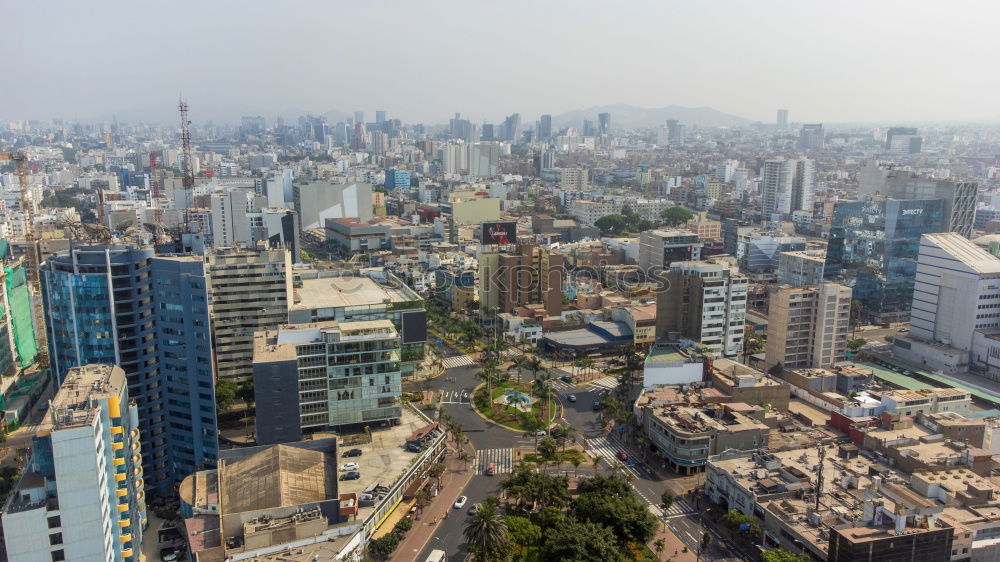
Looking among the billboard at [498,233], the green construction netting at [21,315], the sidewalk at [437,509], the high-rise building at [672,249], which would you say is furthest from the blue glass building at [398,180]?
the sidewalk at [437,509]

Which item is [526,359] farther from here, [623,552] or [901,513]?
[901,513]

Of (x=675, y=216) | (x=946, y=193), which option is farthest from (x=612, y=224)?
(x=946, y=193)

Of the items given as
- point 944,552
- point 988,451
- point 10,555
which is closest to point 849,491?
point 944,552

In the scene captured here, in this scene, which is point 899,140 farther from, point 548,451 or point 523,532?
point 523,532

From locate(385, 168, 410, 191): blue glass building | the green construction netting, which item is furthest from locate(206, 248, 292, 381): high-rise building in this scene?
locate(385, 168, 410, 191): blue glass building

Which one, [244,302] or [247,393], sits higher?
[244,302]
